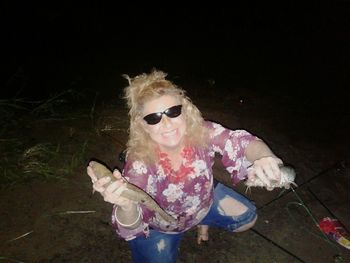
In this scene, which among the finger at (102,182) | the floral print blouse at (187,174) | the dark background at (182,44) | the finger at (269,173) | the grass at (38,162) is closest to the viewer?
the finger at (102,182)

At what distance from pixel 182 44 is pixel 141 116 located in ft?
22.6

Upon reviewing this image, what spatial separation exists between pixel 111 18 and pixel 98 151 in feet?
25.5

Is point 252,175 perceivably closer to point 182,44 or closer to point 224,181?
point 224,181

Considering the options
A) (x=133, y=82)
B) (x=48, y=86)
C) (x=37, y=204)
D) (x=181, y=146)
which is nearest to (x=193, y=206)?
(x=181, y=146)

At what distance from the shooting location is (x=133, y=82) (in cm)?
238

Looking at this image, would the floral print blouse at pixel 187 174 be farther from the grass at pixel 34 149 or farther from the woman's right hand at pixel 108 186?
the grass at pixel 34 149

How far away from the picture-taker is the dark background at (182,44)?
269 inches

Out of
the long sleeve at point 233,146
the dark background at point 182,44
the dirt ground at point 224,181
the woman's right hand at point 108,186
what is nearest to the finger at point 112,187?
the woman's right hand at point 108,186

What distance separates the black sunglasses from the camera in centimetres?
230

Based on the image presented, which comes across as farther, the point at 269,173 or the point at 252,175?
the point at 252,175

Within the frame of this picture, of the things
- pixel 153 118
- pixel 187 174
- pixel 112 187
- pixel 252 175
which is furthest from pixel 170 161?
pixel 112 187

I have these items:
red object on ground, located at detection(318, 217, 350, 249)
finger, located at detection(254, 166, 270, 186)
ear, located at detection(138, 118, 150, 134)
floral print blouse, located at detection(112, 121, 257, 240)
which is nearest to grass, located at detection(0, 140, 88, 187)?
floral print blouse, located at detection(112, 121, 257, 240)

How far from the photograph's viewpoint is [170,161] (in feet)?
8.33

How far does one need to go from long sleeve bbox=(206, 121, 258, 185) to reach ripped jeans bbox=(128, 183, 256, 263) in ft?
1.83
